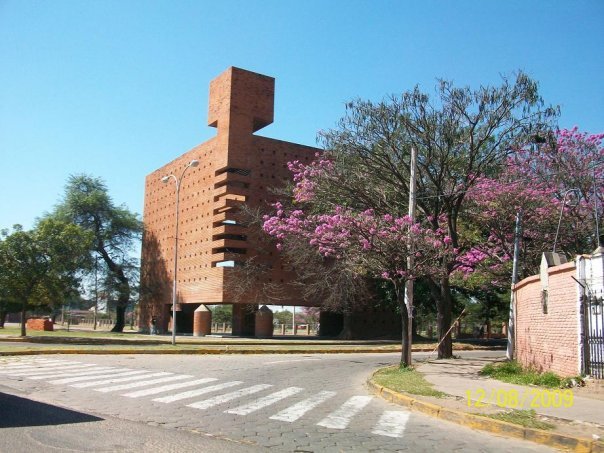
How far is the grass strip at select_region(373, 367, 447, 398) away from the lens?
1162 cm

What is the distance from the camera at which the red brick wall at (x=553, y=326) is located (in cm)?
1234

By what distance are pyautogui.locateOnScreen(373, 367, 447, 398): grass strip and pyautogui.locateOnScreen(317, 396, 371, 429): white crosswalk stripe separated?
93 centimetres

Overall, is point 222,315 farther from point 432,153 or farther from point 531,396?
point 531,396

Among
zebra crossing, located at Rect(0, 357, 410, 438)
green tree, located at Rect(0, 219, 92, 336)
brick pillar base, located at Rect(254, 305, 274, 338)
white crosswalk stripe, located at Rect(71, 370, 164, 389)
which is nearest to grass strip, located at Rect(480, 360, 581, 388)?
zebra crossing, located at Rect(0, 357, 410, 438)

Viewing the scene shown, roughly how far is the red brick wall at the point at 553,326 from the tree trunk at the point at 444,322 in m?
6.09

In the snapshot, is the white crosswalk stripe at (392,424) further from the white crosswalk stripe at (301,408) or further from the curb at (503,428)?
the white crosswalk stripe at (301,408)

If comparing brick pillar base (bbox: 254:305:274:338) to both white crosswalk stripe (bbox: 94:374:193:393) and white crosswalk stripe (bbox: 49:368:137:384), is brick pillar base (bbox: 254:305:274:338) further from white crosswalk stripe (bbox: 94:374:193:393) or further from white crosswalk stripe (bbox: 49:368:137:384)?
white crosswalk stripe (bbox: 94:374:193:393)

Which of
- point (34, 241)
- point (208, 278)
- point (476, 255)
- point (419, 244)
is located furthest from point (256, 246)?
point (419, 244)

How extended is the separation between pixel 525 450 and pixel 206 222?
41168mm

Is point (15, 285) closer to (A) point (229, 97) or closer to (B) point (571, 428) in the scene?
(A) point (229, 97)

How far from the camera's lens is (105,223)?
5394 cm

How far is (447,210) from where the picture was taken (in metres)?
23.0

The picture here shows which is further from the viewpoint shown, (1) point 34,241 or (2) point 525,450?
(1) point 34,241

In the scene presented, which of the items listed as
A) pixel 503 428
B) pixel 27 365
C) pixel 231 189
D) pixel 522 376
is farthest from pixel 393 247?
pixel 231 189
